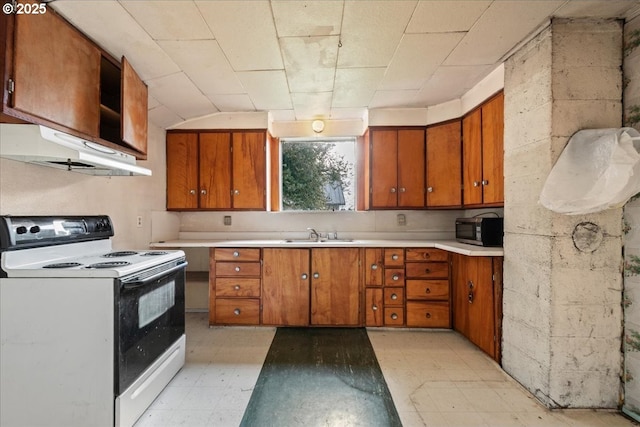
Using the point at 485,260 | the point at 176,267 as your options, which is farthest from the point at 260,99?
the point at 485,260

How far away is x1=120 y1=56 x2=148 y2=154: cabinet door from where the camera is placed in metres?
1.79

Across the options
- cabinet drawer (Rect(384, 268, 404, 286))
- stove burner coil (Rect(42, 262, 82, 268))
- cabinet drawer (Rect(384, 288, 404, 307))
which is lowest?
cabinet drawer (Rect(384, 288, 404, 307))

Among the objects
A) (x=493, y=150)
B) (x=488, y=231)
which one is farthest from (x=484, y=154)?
(x=488, y=231)

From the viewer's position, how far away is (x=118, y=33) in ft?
5.37

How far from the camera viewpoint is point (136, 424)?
1482 millimetres

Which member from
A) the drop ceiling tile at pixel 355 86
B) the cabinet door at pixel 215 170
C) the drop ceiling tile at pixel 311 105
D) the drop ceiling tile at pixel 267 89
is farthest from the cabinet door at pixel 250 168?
the drop ceiling tile at pixel 355 86

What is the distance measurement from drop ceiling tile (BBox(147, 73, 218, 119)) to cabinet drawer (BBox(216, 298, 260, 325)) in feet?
6.61

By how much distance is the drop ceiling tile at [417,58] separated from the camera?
1757 millimetres

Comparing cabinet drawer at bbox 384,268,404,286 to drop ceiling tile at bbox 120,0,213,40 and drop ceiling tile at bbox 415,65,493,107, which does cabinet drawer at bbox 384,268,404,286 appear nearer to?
drop ceiling tile at bbox 415,65,493,107

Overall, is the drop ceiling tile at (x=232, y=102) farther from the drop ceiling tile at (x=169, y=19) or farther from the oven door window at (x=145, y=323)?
the oven door window at (x=145, y=323)

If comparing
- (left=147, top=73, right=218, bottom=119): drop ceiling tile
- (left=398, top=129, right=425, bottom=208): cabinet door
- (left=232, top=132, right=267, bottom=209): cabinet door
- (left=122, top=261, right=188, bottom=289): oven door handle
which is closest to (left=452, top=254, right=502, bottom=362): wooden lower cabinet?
(left=398, top=129, right=425, bottom=208): cabinet door

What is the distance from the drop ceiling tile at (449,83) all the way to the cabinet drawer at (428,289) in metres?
1.86

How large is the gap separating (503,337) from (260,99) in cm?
298

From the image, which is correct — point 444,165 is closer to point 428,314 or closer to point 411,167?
point 411,167
